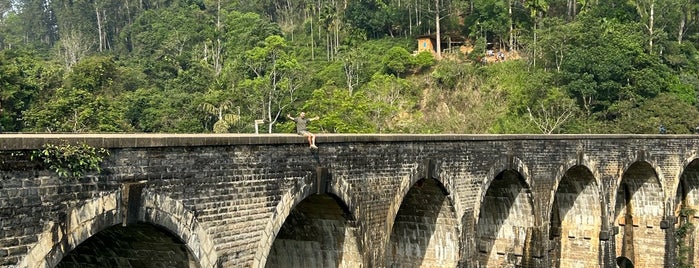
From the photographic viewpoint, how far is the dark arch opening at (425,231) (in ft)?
56.0

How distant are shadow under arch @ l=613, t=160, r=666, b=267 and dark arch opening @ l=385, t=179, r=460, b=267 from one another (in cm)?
1199

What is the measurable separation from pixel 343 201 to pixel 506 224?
9121 millimetres

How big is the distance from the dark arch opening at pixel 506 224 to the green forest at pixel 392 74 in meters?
18.3

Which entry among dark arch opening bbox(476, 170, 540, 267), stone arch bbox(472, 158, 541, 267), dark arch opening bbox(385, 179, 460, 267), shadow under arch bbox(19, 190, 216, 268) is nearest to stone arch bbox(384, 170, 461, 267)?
dark arch opening bbox(385, 179, 460, 267)

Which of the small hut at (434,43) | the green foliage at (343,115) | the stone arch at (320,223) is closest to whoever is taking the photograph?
the stone arch at (320,223)

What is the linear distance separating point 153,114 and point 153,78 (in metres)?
16.0

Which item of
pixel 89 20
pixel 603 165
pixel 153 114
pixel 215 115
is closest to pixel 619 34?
pixel 603 165

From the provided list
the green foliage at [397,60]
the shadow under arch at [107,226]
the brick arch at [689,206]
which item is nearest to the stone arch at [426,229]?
the shadow under arch at [107,226]

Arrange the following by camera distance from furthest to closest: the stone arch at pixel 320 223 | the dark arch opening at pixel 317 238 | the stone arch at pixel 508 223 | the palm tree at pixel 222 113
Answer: the palm tree at pixel 222 113, the stone arch at pixel 508 223, the dark arch opening at pixel 317 238, the stone arch at pixel 320 223

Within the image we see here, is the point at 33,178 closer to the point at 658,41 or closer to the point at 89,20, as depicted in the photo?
the point at 658,41

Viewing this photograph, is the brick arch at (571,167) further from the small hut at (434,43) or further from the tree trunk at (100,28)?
the tree trunk at (100,28)

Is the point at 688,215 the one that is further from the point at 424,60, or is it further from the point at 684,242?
the point at 424,60

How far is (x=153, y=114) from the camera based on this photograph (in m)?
46.1

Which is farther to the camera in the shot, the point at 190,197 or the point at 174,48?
the point at 174,48
